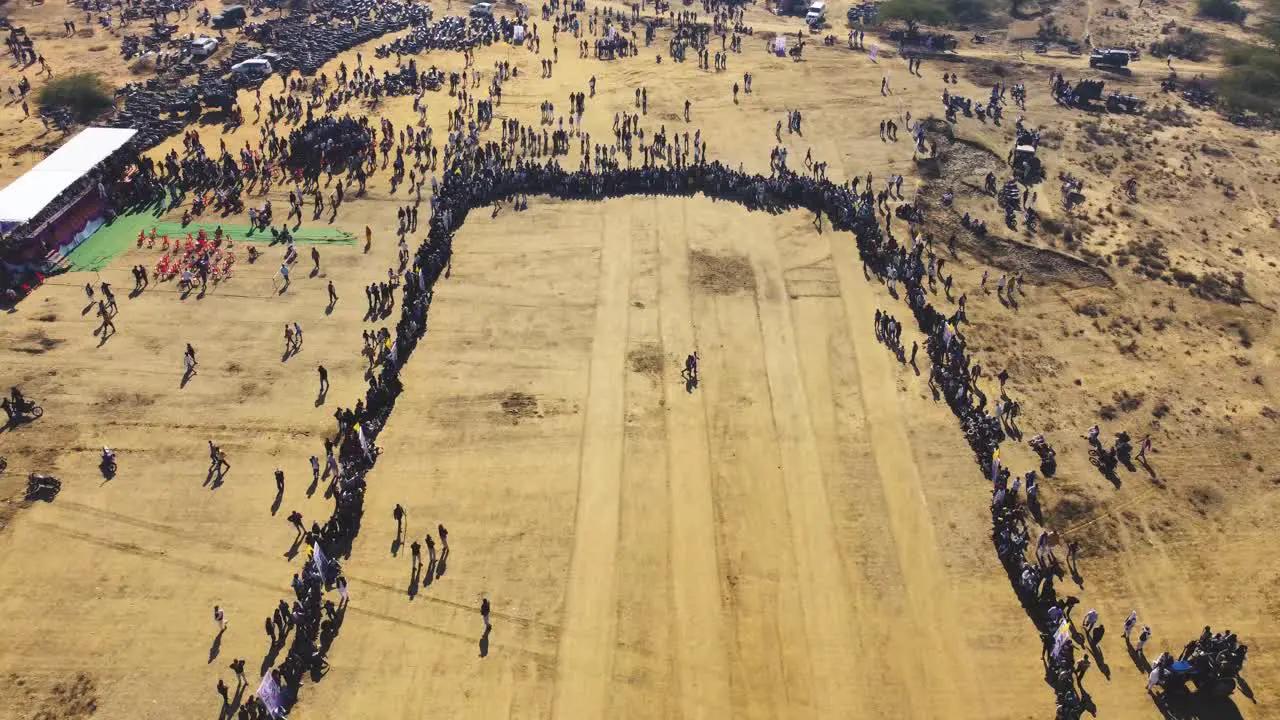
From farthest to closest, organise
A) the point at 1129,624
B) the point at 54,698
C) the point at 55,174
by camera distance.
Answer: the point at 55,174
the point at 1129,624
the point at 54,698

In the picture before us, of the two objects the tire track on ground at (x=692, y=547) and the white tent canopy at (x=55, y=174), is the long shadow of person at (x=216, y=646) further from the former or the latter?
the white tent canopy at (x=55, y=174)

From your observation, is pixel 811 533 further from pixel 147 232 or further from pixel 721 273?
pixel 147 232

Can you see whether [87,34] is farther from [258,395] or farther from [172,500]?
[172,500]

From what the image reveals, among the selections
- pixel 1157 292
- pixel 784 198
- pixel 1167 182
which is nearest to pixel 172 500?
pixel 784 198

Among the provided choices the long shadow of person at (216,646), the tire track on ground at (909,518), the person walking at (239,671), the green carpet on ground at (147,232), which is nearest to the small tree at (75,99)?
the green carpet on ground at (147,232)

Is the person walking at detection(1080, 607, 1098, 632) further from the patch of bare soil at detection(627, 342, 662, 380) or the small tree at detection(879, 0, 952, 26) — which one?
the small tree at detection(879, 0, 952, 26)

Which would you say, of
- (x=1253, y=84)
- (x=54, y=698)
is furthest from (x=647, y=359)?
(x=1253, y=84)

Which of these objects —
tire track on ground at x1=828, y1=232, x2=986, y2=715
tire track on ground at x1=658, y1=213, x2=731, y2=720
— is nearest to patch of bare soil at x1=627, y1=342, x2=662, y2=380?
tire track on ground at x1=658, y1=213, x2=731, y2=720
